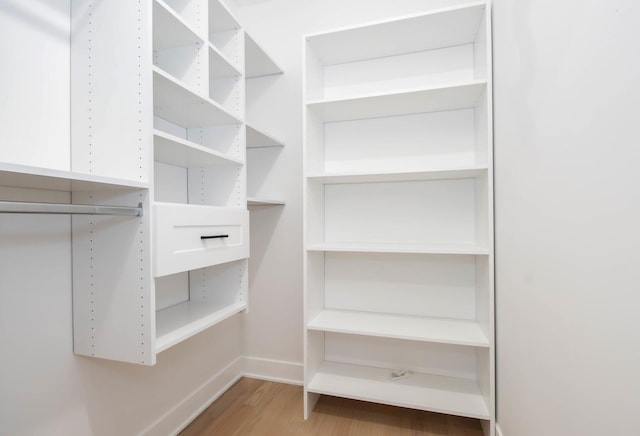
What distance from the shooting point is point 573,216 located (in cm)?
79

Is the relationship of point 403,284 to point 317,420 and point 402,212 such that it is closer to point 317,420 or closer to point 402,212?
point 402,212

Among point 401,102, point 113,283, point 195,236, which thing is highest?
point 401,102

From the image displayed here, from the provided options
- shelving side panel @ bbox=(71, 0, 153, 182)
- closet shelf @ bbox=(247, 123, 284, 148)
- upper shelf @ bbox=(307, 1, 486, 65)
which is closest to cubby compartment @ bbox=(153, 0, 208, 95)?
shelving side panel @ bbox=(71, 0, 153, 182)

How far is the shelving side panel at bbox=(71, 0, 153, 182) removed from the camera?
1038 mm

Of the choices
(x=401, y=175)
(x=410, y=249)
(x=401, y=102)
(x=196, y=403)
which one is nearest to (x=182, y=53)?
(x=401, y=102)

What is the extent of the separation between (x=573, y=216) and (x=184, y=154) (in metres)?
1.40

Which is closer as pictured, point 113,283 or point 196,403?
point 113,283

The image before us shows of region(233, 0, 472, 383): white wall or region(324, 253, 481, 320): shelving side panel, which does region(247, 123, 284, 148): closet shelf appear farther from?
region(324, 253, 481, 320): shelving side panel

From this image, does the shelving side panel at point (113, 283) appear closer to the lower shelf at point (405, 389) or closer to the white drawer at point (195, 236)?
the white drawer at point (195, 236)

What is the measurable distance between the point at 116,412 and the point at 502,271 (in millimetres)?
1759

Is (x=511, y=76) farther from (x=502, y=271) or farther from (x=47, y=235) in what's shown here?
(x=47, y=235)

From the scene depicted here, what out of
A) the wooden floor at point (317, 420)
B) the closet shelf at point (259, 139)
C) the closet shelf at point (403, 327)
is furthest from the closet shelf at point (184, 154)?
the wooden floor at point (317, 420)

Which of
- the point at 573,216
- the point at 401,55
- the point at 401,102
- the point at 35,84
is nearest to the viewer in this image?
the point at 573,216

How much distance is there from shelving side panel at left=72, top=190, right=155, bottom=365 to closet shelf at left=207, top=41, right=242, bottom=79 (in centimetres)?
76
